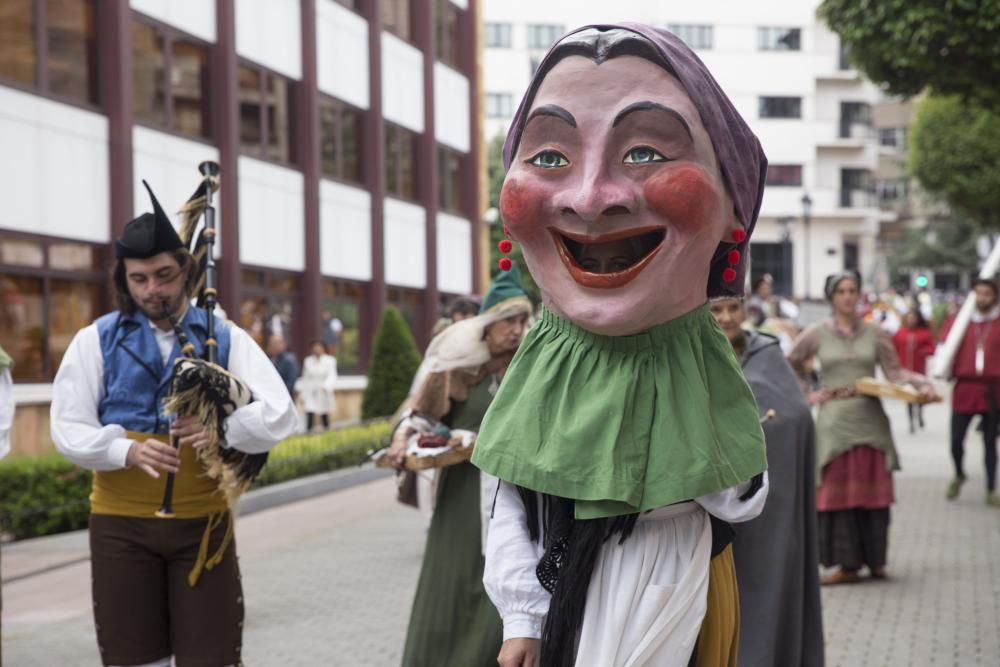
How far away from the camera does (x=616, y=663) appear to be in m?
3.20

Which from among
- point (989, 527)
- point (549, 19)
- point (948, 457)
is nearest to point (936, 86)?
point (989, 527)

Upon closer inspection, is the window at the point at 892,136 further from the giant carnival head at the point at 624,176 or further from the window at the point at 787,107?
the giant carnival head at the point at 624,176

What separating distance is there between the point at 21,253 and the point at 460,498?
35.7ft

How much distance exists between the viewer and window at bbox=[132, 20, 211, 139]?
58.5 feet

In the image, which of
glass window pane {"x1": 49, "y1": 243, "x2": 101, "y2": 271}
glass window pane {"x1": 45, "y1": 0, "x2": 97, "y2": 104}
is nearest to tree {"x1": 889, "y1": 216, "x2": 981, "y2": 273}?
glass window pane {"x1": 45, "y1": 0, "x2": 97, "y2": 104}

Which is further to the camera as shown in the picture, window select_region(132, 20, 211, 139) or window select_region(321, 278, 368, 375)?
window select_region(321, 278, 368, 375)

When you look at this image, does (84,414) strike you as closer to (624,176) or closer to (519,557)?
(519,557)

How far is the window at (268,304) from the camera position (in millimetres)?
20844

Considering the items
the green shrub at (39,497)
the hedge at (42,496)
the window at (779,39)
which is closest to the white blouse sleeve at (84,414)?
the hedge at (42,496)

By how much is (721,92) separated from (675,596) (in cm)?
126

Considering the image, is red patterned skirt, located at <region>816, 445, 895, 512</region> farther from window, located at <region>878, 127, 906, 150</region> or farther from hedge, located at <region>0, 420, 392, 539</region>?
→ window, located at <region>878, 127, 906, 150</region>

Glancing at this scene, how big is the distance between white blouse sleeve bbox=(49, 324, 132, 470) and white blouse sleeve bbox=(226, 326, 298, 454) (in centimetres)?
40

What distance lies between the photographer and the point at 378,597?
8797 millimetres

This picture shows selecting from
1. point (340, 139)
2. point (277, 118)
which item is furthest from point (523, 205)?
point (340, 139)
